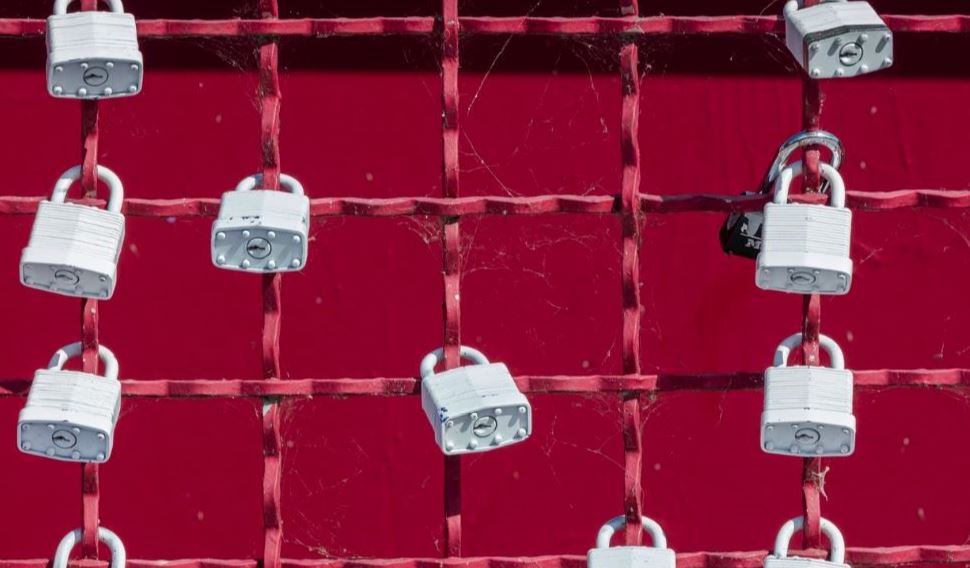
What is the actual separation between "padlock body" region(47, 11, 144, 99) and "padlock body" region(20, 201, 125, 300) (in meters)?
0.14

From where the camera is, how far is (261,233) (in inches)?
84.8

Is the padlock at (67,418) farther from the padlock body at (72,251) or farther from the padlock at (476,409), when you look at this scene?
the padlock at (476,409)

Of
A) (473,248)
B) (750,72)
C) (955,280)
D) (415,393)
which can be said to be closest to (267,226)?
(415,393)

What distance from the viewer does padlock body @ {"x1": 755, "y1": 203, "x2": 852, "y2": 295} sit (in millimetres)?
2135

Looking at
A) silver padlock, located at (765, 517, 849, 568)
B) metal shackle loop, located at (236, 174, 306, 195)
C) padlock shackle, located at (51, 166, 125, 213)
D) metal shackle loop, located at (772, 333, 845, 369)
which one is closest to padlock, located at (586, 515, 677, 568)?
silver padlock, located at (765, 517, 849, 568)

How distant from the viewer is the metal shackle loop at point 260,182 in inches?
87.4

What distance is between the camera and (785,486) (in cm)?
305

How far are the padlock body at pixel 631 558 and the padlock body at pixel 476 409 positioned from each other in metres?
0.18

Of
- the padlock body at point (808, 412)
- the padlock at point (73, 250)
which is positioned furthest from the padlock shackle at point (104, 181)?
the padlock body at point (808, 412)

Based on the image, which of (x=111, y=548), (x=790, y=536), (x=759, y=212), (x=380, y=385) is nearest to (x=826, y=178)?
(x=759, y=212)

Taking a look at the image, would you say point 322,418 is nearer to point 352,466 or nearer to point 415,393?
point 352,466

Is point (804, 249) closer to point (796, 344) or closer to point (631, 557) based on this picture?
point (796, 344)

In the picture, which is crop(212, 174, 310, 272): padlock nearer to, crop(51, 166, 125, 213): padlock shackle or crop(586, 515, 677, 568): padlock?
crop(51, 166, 125, 213): padlock shackle

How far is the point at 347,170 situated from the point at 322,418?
403mm
